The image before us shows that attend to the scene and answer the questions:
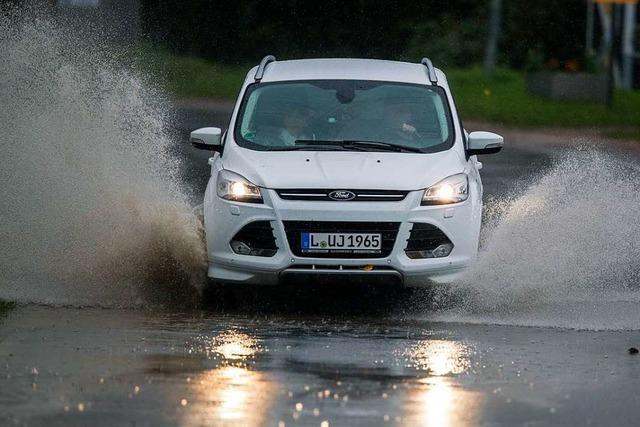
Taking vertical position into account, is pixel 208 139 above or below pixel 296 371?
above

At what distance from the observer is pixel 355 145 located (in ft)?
39.3

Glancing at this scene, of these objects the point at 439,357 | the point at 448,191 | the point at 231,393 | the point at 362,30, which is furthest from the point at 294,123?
the point at 362,30

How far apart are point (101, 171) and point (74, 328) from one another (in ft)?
12.1

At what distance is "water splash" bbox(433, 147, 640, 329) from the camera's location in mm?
11531

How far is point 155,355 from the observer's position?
9172mm

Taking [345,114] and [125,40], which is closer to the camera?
[345,114]

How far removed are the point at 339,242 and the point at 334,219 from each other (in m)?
0.15

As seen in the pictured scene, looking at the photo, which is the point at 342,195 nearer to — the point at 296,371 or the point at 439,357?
the point at 439,357

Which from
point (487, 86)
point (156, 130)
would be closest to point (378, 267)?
point (156, 130)

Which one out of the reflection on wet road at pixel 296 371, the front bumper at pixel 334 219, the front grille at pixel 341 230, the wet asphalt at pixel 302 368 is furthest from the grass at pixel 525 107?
the reflection on wet road at pixel 296 371

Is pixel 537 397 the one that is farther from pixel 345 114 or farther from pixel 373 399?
pixel 345 114

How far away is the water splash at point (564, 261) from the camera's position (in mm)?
11531

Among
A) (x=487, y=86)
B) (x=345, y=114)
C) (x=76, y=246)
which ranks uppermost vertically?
(x=345, y=114)

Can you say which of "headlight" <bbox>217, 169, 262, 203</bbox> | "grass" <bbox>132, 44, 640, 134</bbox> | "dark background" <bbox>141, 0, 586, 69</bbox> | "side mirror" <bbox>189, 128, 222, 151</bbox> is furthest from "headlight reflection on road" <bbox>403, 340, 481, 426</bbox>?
Answer: "dark background" <bbox>141, 0, 586, 69</bbox>
